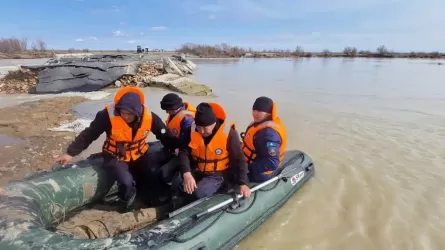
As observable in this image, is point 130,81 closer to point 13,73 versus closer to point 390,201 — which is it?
point 13,73

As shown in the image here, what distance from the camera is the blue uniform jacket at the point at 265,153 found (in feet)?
10.9

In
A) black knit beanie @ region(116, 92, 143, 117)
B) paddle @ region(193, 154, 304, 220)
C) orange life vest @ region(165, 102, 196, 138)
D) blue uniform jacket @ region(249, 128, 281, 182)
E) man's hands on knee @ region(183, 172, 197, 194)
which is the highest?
black knit beanie @ region(116, 92, 143, 117)

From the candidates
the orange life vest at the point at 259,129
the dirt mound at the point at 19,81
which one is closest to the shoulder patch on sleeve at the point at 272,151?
the orange life vest at the point at 259,129

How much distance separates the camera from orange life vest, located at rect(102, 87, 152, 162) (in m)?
3.27

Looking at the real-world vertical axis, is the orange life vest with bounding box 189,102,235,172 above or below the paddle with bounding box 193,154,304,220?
above

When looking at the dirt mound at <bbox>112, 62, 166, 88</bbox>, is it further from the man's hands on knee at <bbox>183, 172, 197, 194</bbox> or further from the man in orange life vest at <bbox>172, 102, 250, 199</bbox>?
the man's hands on knee at <bbox>183, 172, 197, 194</bbox>

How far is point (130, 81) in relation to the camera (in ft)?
46.8

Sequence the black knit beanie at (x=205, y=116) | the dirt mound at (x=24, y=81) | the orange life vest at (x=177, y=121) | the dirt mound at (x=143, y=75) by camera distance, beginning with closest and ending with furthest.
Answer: the black knit beanie at (x=205, y=116), the orange life vest at (x=177, y=121), the dirt mound at (x=24, y=81), the dirt mound at (x=143, y=75)

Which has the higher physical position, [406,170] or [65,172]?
[65,172]

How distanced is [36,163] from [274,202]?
11.4 feet

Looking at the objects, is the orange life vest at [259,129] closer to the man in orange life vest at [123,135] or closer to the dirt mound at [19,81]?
the man in orange life vest at [123,135]

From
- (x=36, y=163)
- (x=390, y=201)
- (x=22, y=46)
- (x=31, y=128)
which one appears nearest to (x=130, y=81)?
(x=31, y=128)

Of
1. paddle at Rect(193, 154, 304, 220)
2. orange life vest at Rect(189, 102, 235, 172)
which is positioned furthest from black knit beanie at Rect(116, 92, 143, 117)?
paddle at Rect(193, 154, 304, 220)

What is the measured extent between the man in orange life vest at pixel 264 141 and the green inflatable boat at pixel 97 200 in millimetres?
173
